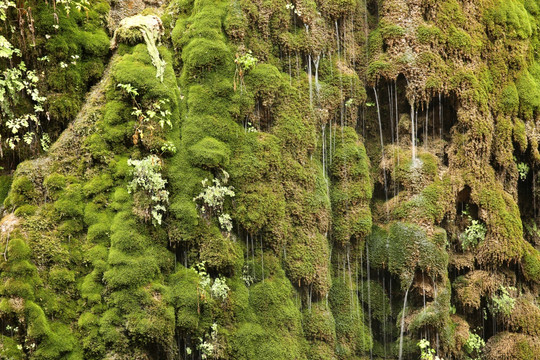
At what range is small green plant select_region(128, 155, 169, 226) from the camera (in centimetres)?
758

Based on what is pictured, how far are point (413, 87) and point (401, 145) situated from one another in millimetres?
1290

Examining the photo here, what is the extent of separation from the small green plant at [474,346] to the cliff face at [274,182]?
0.04 meters

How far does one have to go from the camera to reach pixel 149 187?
301 inches

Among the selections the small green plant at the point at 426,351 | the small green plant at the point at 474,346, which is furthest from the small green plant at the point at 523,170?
the small green plant at the point at 426,351

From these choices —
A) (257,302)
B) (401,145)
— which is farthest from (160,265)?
(401,145)

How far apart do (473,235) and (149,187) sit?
7.20 m

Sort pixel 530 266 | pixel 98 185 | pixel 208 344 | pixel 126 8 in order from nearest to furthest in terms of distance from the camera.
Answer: pixel 208 344 → pixel 98 185 → pixel 126 8 → pixel 530 266

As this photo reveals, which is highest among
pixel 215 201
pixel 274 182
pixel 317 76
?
pixel 317 76

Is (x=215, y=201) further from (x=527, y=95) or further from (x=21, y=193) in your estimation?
(x=527, y=95)

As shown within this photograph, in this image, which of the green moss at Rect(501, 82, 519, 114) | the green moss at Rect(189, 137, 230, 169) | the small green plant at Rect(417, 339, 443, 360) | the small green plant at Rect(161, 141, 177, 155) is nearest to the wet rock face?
the small green plant at Rect(161, 141, 177, 155)

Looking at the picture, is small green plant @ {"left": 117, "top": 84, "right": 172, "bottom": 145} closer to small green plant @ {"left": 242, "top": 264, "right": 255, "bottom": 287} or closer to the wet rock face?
the wet rock face

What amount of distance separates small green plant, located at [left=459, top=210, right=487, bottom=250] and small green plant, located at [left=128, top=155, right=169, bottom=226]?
6.76 m

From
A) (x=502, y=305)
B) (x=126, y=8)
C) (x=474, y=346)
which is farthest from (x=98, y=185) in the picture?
(x=502, y=305)

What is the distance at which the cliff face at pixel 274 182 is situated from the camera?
7.26 m
